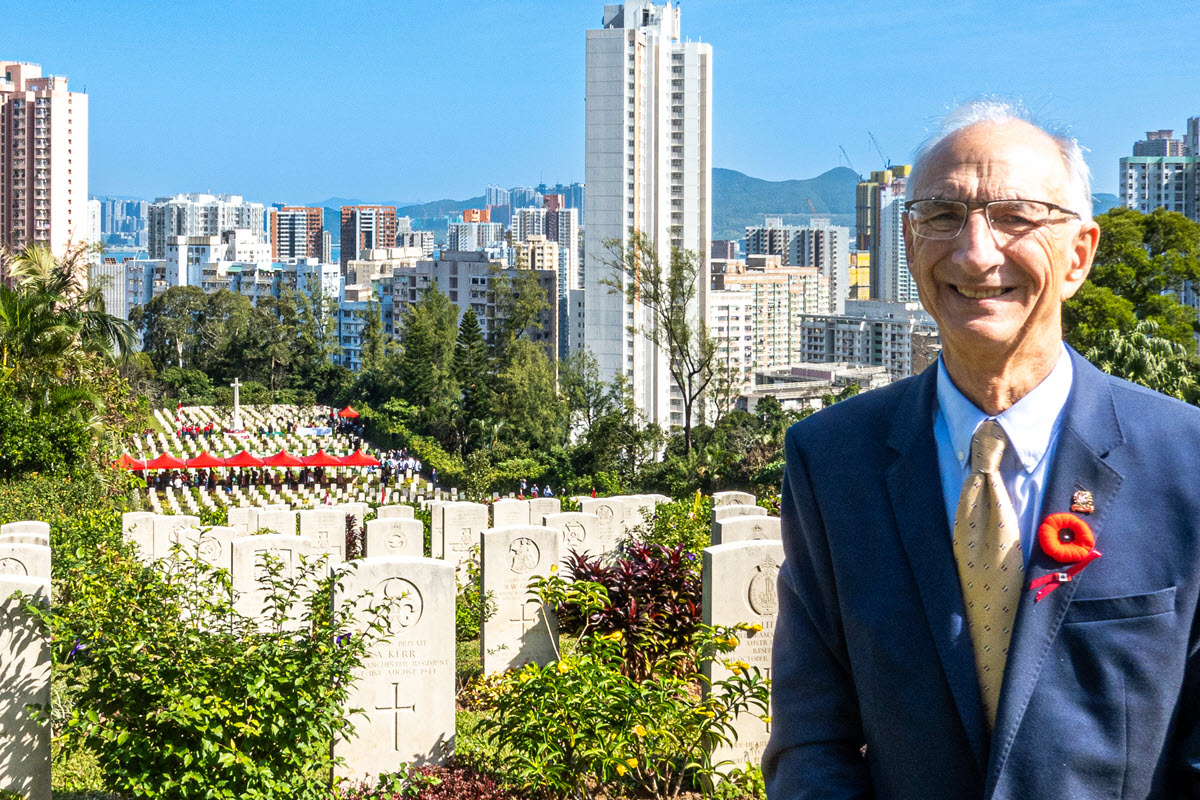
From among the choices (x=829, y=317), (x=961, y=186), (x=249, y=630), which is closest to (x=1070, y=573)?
(x=961, y=186)

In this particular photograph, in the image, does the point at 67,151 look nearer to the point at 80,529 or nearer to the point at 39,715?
the point at 80,529

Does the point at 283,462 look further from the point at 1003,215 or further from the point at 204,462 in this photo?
the point at 1003,215

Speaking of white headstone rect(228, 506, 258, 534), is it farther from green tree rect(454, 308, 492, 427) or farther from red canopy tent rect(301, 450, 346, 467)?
green tree rect(454, 308, 492, 427)

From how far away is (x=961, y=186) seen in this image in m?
1.71

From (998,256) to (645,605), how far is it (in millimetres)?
6058

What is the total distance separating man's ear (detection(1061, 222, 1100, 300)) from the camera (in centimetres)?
174

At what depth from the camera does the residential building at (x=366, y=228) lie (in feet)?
595

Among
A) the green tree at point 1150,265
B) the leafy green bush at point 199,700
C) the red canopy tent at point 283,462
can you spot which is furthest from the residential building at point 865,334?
the leafy green bush at point 199,700

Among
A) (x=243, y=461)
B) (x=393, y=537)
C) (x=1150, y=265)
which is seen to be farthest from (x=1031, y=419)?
(x=243, y=461)

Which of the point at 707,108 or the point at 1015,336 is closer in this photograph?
the point at 1015,336

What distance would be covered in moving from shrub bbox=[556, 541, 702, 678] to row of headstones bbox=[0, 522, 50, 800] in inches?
107

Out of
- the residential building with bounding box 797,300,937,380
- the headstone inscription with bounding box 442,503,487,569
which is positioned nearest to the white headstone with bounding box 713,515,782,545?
the headstone inscription with bounding box 442,503,487,569

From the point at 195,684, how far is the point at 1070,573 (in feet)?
14.0

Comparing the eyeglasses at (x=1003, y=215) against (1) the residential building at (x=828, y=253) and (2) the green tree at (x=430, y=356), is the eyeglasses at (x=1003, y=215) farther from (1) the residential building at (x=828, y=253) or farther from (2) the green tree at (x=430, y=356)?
(1) the residential building at (x=828, y=253)
